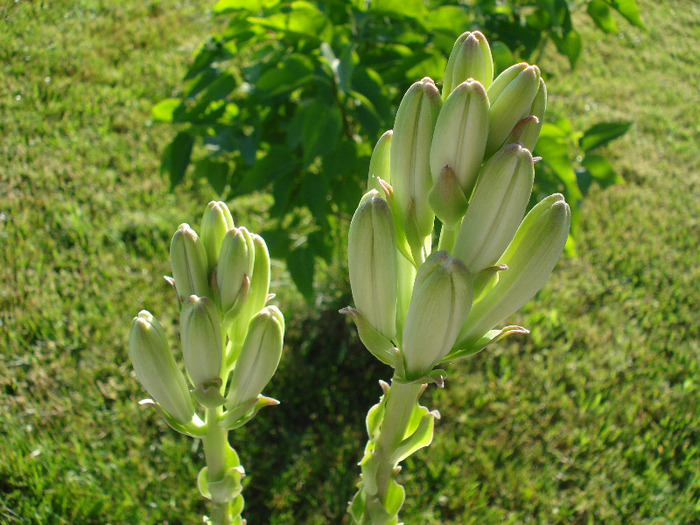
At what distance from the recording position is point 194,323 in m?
0.71

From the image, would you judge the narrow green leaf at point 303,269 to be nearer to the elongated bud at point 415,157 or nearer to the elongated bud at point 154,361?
the elongated bud at point 154,361

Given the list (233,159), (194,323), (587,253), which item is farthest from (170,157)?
(587,253)

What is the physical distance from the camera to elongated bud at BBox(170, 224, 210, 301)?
0.74 m

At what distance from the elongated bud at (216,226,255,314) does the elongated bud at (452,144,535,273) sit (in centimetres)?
27

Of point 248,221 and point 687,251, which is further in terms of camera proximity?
point 687,251

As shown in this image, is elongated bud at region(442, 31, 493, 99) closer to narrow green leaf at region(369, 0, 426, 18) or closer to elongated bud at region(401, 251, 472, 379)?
elongated bud at region(401, 251, 472, 379)

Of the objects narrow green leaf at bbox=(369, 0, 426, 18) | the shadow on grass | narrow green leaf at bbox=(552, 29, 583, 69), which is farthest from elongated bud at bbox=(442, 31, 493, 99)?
the shadow on grass

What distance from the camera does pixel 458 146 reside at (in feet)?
2.02

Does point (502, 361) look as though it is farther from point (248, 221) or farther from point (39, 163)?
point (39, 163)

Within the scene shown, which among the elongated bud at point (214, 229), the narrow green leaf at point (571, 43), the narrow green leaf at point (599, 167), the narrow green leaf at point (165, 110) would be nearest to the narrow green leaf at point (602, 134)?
the narrow green leaf at point (599, 167)

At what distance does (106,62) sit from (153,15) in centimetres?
67

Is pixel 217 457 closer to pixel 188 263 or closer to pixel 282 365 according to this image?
pixel 188 263

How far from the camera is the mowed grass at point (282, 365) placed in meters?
2.24

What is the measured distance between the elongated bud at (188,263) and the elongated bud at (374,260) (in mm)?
212
